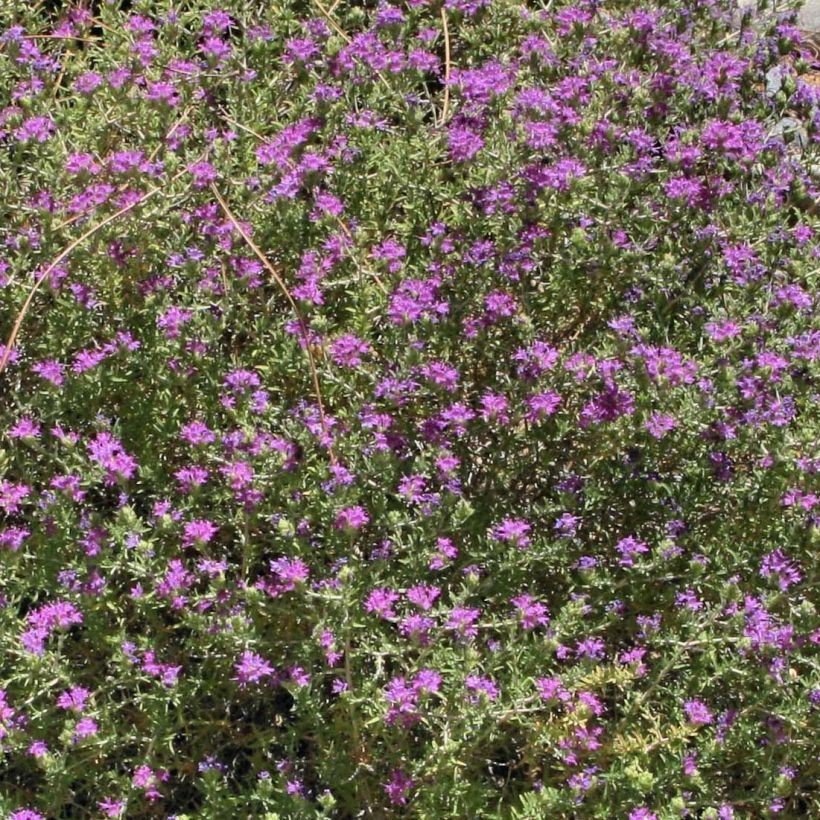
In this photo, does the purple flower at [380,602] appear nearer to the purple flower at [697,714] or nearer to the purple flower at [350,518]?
the purple flower at [350,518]

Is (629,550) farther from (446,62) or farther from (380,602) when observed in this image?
(446,62)

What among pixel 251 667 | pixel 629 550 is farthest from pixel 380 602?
pixel 629 550

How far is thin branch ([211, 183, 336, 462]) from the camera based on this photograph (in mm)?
3162

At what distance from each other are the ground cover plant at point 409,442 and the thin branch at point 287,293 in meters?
0.01

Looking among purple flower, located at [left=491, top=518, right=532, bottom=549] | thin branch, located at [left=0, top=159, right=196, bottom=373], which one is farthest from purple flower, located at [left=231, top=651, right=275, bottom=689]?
thin branch, located at [left=0, top=159, right=196, bottom=373]

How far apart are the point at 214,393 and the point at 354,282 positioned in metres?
0.45

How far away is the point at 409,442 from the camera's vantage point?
3293 millimetres

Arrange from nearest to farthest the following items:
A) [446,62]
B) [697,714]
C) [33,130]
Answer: [697,714] → [33,130] → [446,62]

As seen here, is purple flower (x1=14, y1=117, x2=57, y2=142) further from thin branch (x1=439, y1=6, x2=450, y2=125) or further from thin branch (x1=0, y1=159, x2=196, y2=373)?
thin branch (x1=439, y1=6, x2=450, y2=125)

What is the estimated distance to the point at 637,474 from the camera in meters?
3.27

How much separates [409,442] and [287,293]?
47cm

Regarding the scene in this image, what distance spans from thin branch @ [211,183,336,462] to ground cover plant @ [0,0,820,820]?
14 mm

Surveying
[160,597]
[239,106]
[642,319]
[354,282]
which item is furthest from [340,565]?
[239,106]

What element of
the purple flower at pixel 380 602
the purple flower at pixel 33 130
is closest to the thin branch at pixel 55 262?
the purple flower at pixel 33 130
